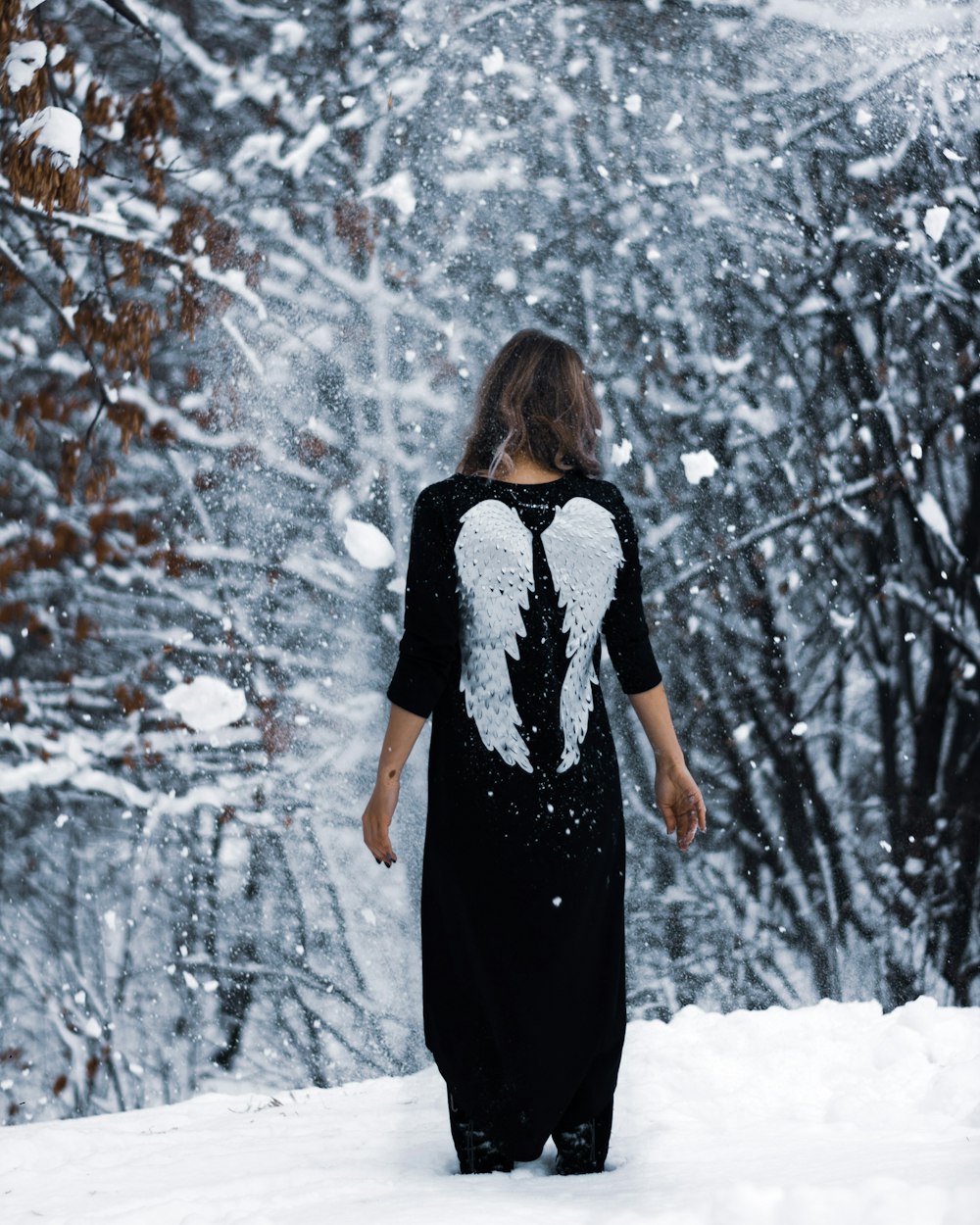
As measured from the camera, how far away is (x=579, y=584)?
200cm

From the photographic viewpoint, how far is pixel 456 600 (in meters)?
1.97

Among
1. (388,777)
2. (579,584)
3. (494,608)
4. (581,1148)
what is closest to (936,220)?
(579,584)

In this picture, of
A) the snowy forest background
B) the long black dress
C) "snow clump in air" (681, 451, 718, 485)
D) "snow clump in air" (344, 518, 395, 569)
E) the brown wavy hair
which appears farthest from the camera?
"snow clump in air" (681, 451, 718, 485)

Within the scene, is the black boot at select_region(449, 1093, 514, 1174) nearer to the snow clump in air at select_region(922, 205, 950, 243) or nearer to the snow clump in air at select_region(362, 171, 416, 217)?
the snow clump in air at select_region(362, 171, 416, 217)

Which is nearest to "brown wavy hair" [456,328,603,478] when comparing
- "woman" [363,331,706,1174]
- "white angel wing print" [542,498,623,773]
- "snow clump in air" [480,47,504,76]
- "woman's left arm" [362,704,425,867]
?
"woman" [363,331,706,1174]

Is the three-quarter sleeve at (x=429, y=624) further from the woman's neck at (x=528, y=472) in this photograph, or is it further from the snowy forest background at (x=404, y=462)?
the snowy forest background at (x=404, y=462)

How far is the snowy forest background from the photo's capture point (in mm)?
2861

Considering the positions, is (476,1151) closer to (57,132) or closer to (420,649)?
(420,649)

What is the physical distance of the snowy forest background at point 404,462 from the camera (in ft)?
9.39

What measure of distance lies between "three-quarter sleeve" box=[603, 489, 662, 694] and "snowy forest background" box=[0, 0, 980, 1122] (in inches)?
38.1

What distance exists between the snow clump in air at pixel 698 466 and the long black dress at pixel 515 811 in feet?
3.77

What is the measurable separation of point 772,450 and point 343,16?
1.61 meters

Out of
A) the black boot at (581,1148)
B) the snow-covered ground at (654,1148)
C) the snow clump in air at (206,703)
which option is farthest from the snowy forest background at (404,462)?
the black boot at (581,1148)

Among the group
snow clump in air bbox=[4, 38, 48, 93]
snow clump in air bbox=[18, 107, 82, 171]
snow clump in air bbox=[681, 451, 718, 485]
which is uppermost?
snow clump in air bbox=[4, 38, 48, 93]
